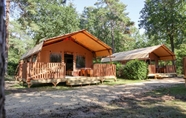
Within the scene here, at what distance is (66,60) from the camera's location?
1634 centimetres

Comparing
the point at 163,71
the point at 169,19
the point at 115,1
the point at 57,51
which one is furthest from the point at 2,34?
the point at 115,1

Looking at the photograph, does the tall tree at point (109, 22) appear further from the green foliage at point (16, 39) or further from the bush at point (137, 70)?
the bush at point (137, 70)

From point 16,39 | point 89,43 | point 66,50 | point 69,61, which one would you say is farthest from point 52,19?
point 89,43

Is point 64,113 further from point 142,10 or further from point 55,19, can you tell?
point 142,10

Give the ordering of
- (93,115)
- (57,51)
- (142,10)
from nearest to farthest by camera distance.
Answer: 1. (93,115)
2. (57,51)
3. (142,10)

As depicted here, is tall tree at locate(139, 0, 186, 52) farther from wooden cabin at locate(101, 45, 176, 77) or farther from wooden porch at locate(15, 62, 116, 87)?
wooden porch at locate(15, 62, 116, 87)

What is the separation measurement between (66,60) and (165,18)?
18.0m

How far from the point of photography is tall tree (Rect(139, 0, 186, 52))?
25359 mm

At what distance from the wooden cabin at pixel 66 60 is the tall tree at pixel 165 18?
1493 cm

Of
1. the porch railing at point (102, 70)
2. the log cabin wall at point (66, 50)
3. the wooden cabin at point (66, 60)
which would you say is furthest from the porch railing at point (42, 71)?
the log cabin wall at point (66, 50)

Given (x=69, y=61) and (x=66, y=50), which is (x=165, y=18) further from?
(x=66, y=50)

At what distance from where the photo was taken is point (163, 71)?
20.4m

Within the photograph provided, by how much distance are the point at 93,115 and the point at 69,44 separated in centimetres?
1201

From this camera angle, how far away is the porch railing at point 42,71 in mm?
10670
